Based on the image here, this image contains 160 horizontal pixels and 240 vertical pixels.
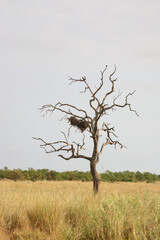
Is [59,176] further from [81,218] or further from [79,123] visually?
[81,218]

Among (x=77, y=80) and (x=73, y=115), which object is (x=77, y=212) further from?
(x=77, y=80)

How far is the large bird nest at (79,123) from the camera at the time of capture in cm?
1339

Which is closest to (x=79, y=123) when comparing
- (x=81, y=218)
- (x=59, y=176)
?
(x=81, y=218)

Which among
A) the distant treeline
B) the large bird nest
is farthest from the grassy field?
the distant treeline

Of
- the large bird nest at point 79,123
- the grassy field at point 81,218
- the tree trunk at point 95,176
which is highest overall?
the large bird nest at point 79,123

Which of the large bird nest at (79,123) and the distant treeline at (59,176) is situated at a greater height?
the large bird nest at (79,123)

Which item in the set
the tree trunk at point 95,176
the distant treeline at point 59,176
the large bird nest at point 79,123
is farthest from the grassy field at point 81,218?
the distant treeline at point 59,176

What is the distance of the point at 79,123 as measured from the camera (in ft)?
44.3

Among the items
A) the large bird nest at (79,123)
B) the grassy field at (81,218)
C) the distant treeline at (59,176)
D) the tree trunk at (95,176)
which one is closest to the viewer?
the grassy field at (81,218)

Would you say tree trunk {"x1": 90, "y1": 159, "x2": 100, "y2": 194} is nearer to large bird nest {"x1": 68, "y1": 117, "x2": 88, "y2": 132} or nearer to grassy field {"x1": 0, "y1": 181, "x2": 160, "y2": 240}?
large bird nest {"x1": 68, "y1": 117, "x2": 88, "y2": 132}

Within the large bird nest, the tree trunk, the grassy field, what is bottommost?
the grassy field

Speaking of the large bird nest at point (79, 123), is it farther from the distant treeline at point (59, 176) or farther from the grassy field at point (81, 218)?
the distant treeline at point (59, 176)

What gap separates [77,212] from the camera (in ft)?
28.5

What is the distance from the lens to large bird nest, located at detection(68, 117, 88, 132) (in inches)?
527
